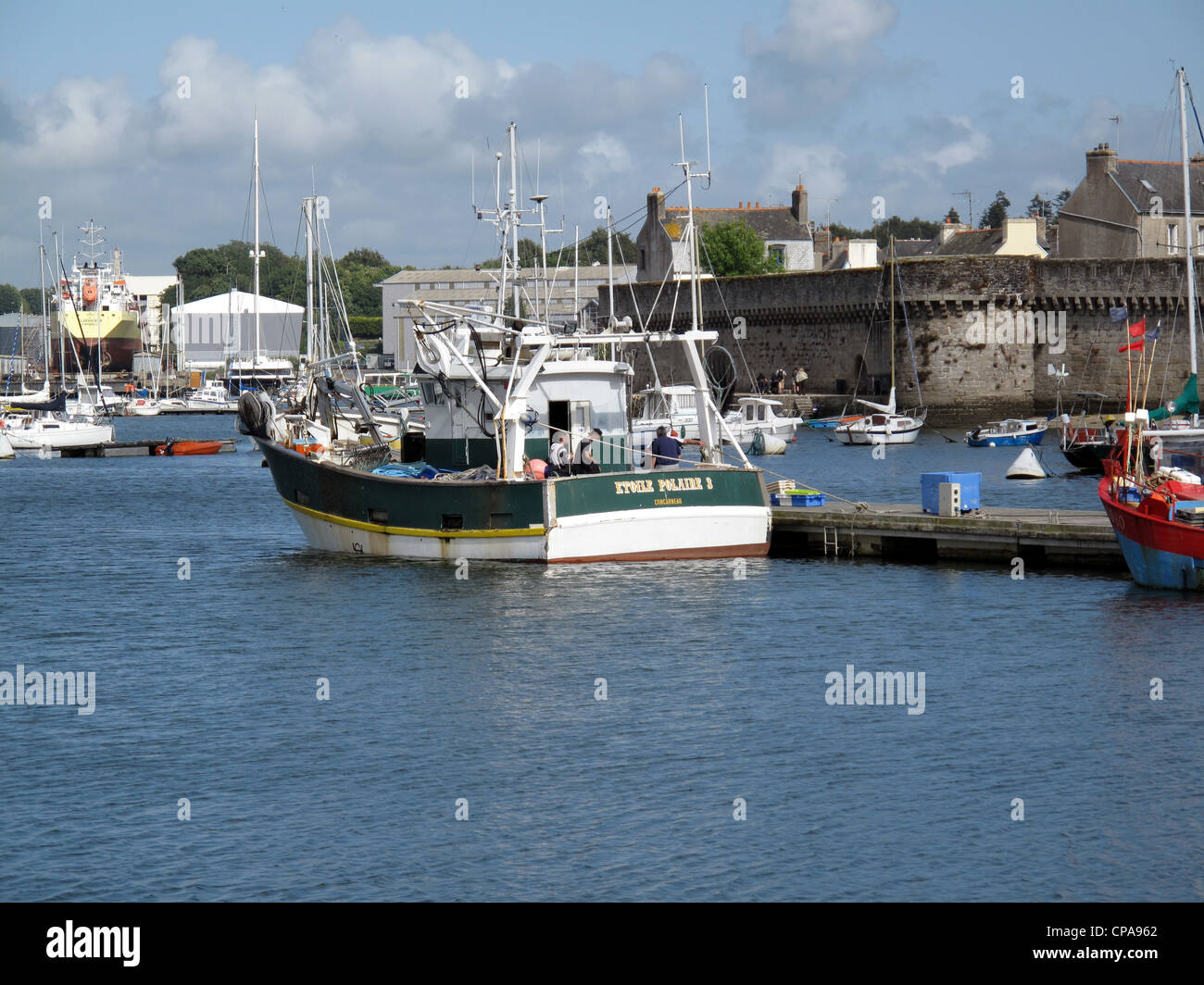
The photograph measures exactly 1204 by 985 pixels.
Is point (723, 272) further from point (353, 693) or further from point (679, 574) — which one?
point (353, 693)

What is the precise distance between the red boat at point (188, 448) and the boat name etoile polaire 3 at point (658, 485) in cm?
4650

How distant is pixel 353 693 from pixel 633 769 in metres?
4.59

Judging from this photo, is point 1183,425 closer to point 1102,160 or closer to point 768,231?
point 1102,160

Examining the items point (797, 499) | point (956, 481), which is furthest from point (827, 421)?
point (956, 481)

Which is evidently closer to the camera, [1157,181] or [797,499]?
[797,499]

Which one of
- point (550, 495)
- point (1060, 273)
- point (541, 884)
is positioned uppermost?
point (1060, 273)

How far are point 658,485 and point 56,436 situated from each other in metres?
51.1

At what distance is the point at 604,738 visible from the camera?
15852mm

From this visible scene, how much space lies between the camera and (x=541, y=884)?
464 inches

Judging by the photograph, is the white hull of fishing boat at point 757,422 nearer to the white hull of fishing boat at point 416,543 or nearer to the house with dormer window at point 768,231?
the house with dormer window at point 768,231

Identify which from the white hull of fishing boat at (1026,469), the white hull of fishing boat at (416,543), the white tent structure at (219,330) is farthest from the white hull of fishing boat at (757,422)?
the white tent structure at (219,330)

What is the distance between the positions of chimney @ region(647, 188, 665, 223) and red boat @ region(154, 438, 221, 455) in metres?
33.4

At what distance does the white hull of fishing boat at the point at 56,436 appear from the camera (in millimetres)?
69500
